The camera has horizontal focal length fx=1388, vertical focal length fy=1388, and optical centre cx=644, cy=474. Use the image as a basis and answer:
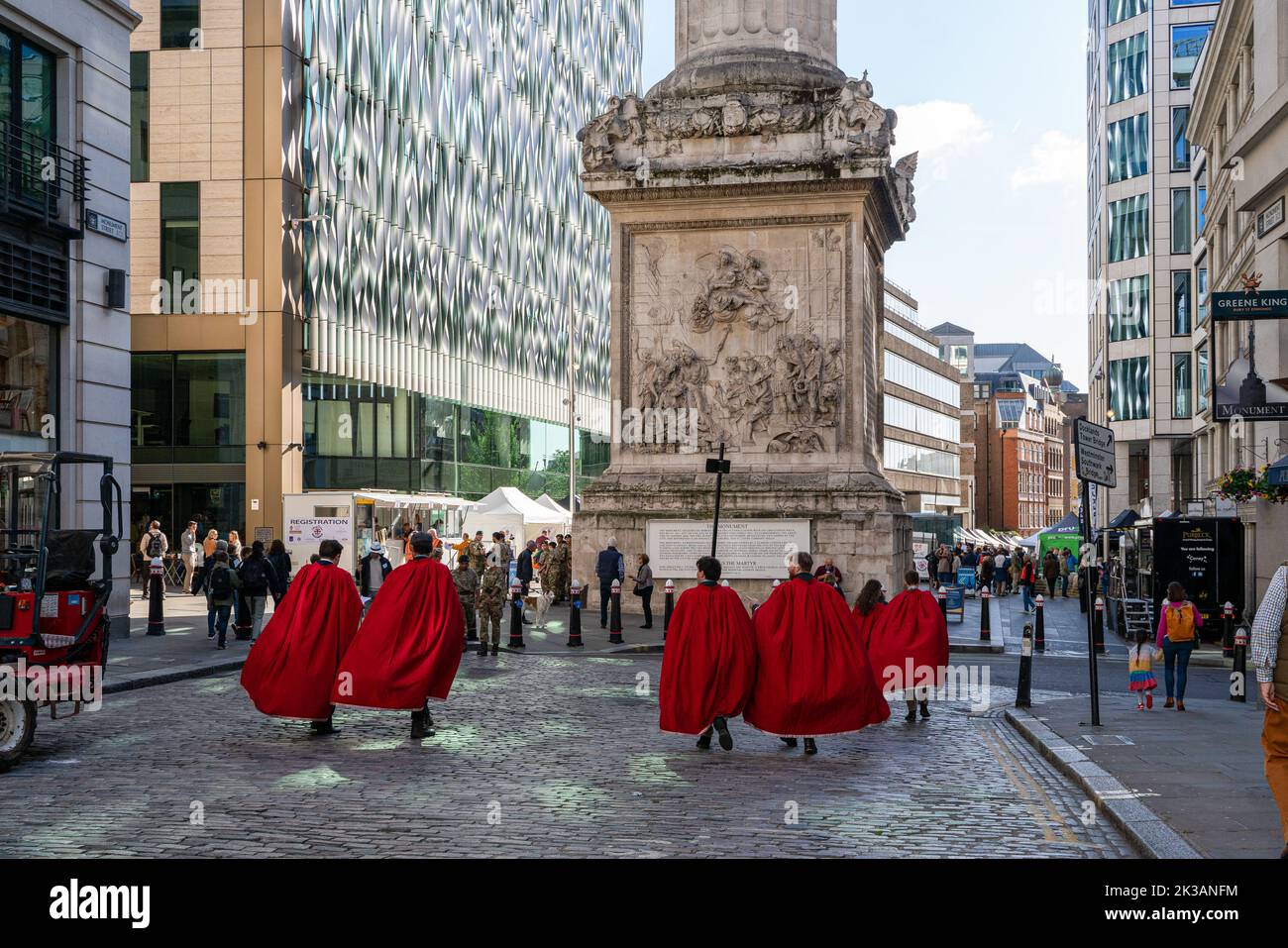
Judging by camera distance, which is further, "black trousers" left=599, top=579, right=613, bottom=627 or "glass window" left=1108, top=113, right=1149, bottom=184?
"glass window" left=1108, top=113, right=1149, bottom=184

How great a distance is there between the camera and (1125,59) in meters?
62.2

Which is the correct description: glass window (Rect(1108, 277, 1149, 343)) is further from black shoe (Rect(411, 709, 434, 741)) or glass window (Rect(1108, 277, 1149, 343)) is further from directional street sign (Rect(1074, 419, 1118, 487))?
black shoe (Rect(411, 709, 434, 741))

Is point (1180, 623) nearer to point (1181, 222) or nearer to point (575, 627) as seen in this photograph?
point (575, 627)

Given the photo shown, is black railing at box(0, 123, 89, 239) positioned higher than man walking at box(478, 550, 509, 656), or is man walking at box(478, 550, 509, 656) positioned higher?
black railing at box(0, 123, 89, 239)

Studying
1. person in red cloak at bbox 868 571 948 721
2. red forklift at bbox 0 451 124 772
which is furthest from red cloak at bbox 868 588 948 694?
red forklift at bbox 0 451 124 772

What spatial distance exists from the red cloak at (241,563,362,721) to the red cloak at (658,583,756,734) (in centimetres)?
317

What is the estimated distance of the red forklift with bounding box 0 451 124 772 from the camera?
11.5 meters

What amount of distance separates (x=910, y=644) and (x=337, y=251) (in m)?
39.6

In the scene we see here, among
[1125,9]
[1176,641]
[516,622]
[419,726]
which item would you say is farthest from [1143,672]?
[1125,9]

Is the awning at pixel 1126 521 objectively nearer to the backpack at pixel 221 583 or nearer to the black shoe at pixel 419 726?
the backpack at pixel 221 583

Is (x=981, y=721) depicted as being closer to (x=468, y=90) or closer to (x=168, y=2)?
(x=168, y=2)

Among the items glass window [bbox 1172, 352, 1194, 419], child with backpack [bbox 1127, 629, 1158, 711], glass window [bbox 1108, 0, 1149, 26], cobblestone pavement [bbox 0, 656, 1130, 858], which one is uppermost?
glass window [bbox 1108, 0, 1149, 26]

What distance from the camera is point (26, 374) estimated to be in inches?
825

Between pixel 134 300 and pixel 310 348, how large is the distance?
601 centimetres
